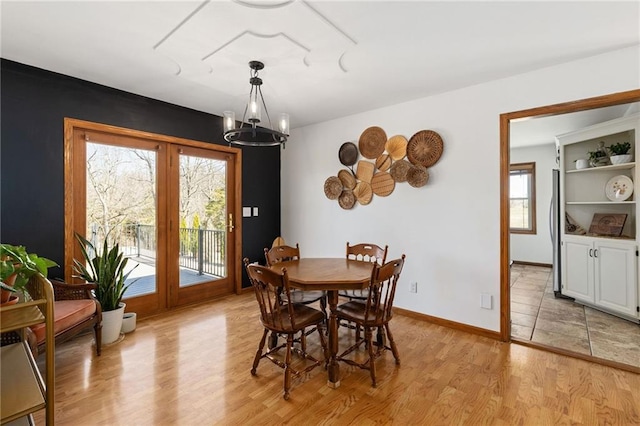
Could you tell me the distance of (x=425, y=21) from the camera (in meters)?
1.96

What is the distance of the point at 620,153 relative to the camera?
3.49 metres

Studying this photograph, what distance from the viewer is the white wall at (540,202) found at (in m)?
5.97

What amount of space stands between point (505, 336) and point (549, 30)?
2533mm

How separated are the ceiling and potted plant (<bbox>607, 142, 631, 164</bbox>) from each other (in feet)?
5.73

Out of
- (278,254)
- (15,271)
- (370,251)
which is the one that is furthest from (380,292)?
(15,271)

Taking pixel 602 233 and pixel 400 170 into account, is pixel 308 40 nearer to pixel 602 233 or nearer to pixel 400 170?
pixel 400 170

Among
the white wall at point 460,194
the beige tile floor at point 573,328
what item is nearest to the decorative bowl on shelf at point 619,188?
the beige tile floor at point 573,328

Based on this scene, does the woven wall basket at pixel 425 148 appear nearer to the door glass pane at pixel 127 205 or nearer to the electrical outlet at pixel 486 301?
the electrical outlet at pixel 486 301

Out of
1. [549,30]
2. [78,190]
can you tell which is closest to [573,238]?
[549,30]

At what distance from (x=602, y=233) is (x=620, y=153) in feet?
3.20

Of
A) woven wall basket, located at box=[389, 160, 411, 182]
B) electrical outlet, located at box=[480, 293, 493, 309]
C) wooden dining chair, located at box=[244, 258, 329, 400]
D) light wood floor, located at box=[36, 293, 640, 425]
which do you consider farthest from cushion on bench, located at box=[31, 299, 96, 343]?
electrical outlet, located at box=[480, 293, 493, 309]

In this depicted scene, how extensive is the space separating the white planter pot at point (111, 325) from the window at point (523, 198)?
696 centimetres

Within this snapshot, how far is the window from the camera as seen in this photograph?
6180 millimetres

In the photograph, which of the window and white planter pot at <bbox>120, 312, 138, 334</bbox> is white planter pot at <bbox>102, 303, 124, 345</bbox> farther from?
the window
